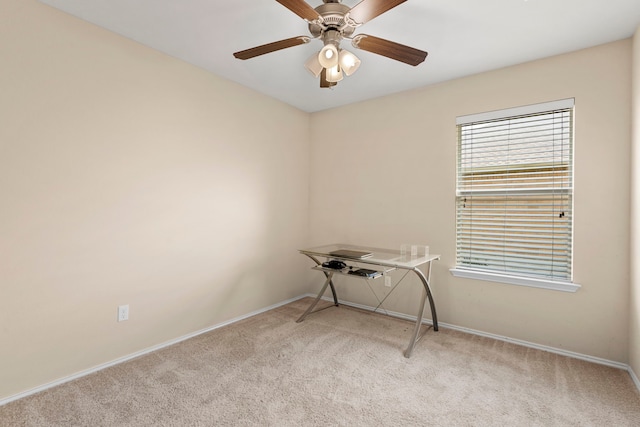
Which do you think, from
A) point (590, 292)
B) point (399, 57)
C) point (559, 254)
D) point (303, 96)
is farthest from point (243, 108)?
point (590, 292)

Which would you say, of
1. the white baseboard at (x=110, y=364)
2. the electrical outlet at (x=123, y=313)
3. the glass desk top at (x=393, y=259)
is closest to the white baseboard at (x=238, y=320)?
the white baseboard at (x=110, y=364)

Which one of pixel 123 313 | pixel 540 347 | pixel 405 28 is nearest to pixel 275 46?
pixel 405 28

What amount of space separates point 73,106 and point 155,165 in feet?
2.08

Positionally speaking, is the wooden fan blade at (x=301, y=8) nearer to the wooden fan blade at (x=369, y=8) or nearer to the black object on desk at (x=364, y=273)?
the wooden fan blade at (x=369, y=8)

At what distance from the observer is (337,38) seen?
180 cm

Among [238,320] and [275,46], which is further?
[238,320]

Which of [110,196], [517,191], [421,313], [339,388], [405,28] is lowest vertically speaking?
[339,388]

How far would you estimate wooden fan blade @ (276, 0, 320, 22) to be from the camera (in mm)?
1446

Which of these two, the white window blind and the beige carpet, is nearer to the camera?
the beige carpet

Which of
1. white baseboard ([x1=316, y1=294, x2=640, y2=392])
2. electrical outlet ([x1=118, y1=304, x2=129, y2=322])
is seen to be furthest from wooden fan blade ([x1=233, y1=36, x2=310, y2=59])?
white baseboard ([x1=316, y1=294, x2=640, y2=392])

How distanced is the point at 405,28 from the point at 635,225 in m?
2.08

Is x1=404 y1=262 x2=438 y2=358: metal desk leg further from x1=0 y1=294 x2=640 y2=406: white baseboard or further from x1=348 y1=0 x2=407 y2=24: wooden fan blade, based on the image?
x1=348 y1=0 x2=407 y2=24: wooden fan blade

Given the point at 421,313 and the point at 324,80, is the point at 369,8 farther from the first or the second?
the point at 421,313

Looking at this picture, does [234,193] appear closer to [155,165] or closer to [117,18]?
[155,165]
